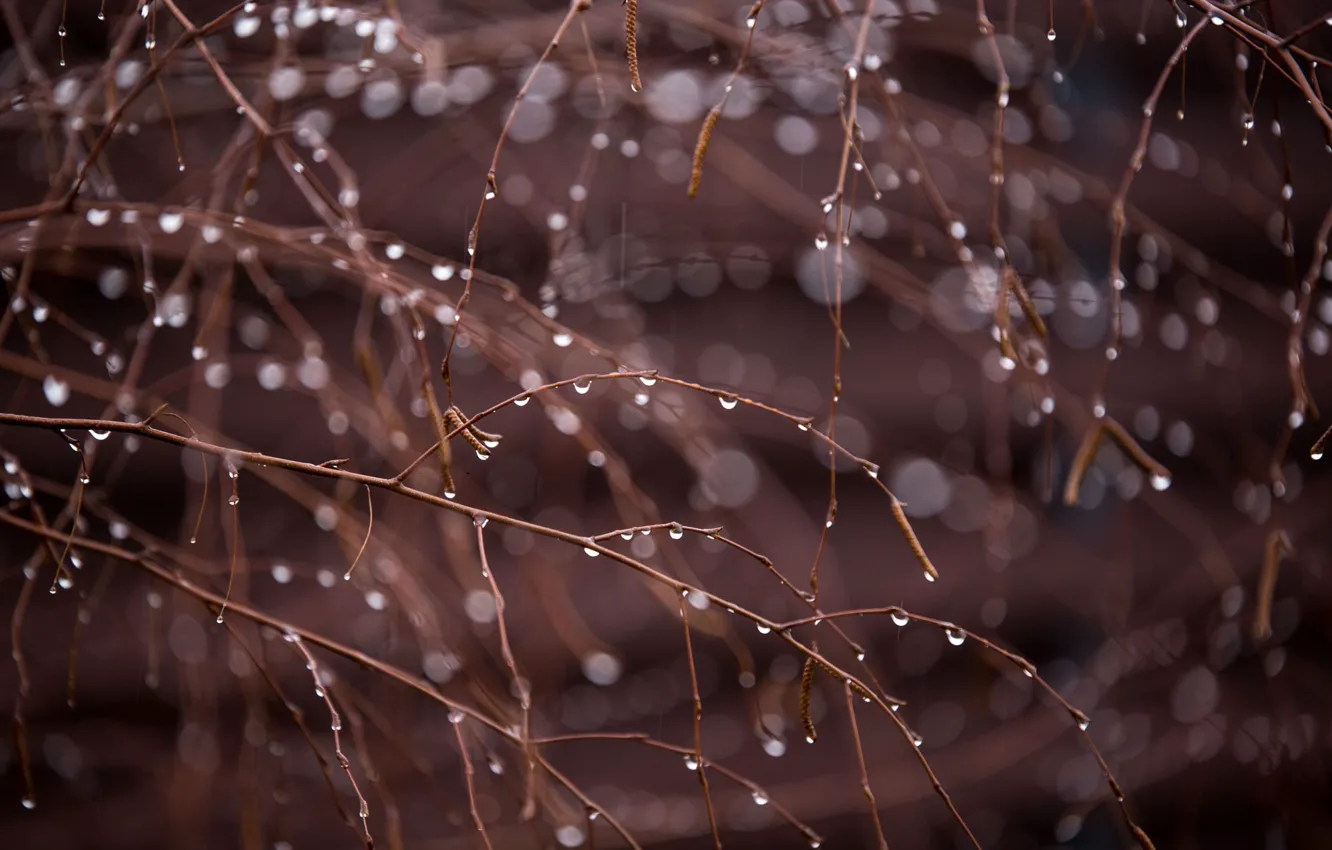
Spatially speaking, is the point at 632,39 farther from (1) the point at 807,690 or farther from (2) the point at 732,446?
(2) the point at 732,446

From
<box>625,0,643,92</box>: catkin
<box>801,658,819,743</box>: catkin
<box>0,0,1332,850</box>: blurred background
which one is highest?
<box>625,0,643,92</box>: catkin

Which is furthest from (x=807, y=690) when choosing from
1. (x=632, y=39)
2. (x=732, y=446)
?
(x=732, y=446)

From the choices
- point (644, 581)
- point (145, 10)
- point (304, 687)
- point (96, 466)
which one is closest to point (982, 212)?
point (644, 581)

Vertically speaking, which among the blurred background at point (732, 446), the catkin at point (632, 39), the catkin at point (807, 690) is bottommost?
the blurred background at point (732, 446)

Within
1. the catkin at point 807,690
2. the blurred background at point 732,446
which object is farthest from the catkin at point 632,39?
the blurred background at point 732,446

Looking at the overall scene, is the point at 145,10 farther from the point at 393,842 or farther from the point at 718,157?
the point at 718,157

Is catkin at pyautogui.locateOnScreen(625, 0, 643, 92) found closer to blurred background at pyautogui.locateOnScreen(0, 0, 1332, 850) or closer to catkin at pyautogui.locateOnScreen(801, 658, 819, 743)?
catkin at pyautogui.locateOnScreen(801, 658, 819, 743)

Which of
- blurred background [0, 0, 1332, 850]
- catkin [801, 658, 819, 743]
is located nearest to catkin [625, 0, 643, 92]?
catkin [801, 658, 819, 743]

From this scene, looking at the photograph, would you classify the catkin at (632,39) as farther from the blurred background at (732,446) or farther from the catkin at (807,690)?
the blurred background at (732,446)
